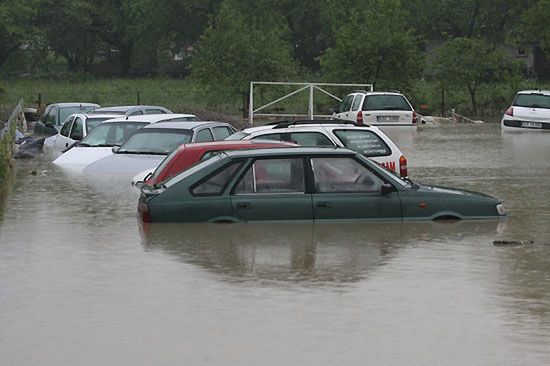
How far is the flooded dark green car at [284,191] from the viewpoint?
54.8ft

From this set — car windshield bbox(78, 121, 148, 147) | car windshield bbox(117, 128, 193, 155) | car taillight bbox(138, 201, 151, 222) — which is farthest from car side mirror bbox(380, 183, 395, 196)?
car windshield bbox(78, 121, 148, 147)

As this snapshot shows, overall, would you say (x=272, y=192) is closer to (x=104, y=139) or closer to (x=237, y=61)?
(x=104, y=139)

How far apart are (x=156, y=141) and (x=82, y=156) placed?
3485mm

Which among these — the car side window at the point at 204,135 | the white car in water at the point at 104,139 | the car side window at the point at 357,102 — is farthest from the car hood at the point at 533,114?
the car side window at the point at 204,135

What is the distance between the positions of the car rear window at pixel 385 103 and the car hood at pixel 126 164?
1745 centimetres

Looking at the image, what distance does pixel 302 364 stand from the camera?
9.66 meters

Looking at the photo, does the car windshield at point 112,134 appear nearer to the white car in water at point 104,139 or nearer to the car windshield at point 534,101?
the white car in water at point 104,139

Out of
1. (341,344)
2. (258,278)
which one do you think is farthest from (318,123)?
(341,344)

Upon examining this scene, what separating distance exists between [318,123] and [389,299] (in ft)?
33.6

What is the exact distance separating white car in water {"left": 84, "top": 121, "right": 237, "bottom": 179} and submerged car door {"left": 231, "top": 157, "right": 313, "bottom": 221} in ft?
19.5

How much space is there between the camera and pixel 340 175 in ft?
55.3

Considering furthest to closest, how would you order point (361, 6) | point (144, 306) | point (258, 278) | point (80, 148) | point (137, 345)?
1. point (361, 6)
2. point (80, 148)
3. point (258, 278)
4. point (144, 306)
5. point (137, 345)

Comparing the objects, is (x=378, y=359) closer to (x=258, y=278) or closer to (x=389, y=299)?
(x=389, y=299)

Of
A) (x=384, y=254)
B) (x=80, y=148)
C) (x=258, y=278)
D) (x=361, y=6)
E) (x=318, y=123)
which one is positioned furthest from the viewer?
(x=361, y=6)
